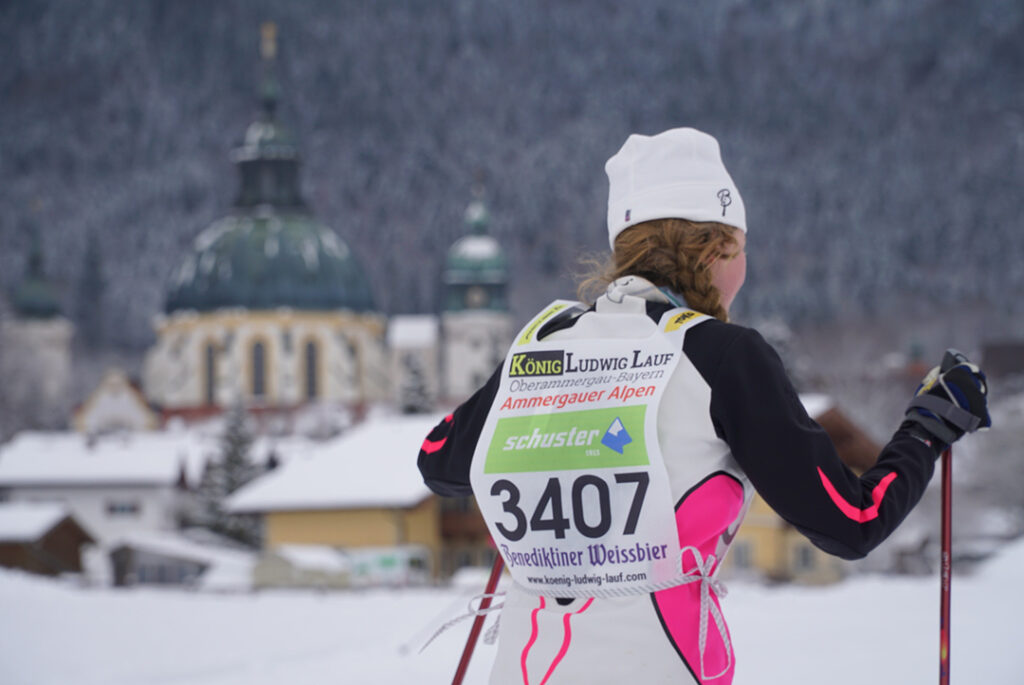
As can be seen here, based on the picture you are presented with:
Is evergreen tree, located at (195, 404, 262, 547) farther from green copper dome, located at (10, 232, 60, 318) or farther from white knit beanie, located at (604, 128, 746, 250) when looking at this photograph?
green copper dome, located at (10, 232, 60, 318)

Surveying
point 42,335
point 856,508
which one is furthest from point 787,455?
point 42,335

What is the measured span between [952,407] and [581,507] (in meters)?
0.67

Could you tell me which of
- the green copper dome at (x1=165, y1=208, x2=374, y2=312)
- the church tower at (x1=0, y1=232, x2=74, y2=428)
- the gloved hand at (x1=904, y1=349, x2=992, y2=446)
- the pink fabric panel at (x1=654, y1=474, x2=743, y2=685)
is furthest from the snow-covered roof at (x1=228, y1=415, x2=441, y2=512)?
the church tower at (x1=0, y1=232, x2=74, y2=428)

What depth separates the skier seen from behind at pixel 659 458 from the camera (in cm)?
238

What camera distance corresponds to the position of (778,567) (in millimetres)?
32594

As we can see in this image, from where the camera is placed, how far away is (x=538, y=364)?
8.55ft

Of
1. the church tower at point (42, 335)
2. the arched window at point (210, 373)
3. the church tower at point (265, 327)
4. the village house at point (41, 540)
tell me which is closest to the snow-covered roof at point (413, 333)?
the church tower at point (265, 327)

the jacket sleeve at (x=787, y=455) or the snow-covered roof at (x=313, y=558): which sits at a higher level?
the jacket sleeve at (x=787, y=455)

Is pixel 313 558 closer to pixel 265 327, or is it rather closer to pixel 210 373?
pixel 265 327

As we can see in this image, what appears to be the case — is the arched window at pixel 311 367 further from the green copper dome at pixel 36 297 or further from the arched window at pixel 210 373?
the green copper dome at pixel 36 297

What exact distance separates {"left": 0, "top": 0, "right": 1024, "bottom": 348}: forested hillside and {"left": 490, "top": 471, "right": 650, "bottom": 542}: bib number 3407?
153 m

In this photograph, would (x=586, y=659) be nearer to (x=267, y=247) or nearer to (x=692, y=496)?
(x=692, y=496)

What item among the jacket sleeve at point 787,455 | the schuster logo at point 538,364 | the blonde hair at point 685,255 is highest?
the blonde hair at point 685,255

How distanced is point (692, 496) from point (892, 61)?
201006 mm
